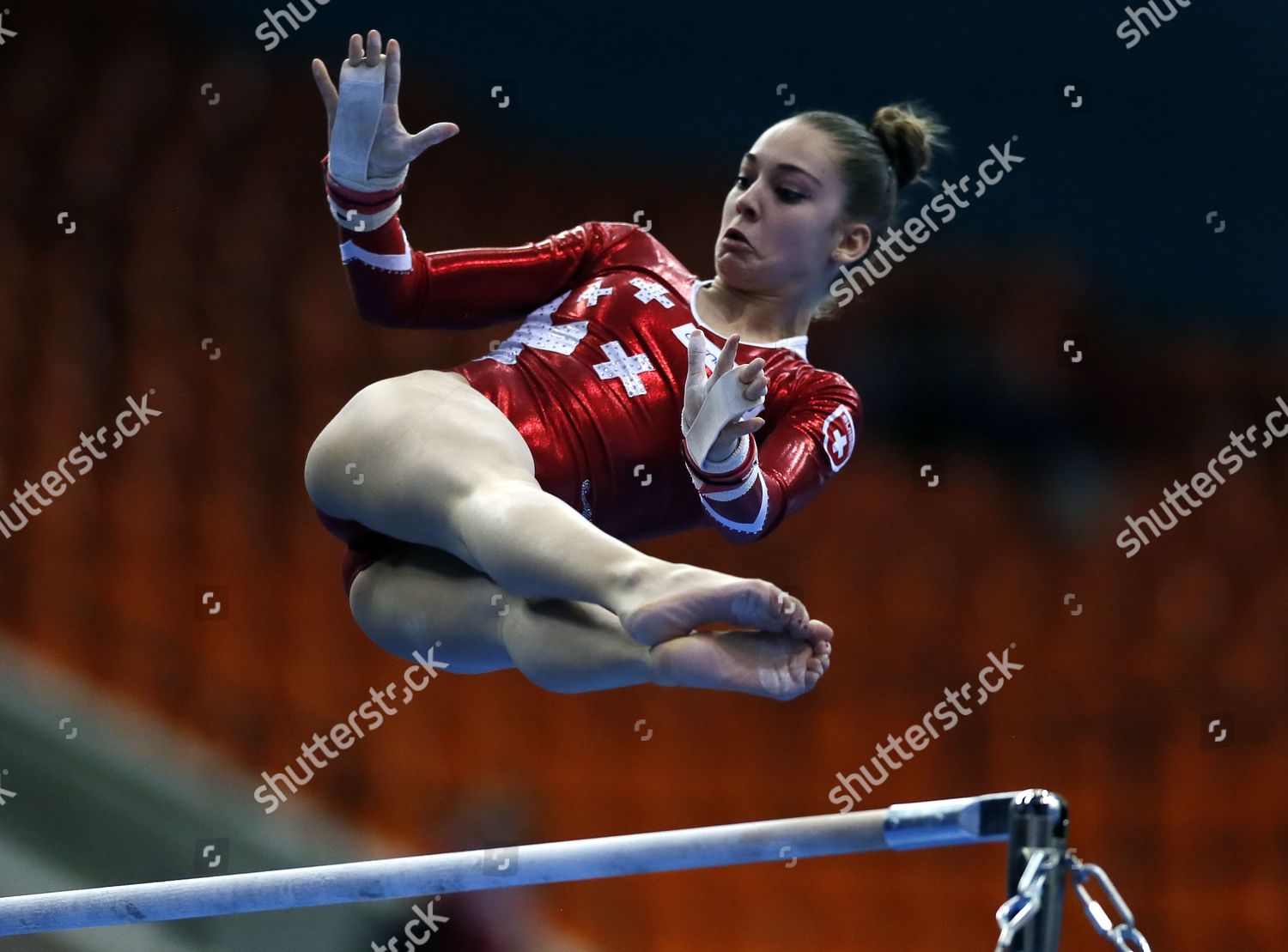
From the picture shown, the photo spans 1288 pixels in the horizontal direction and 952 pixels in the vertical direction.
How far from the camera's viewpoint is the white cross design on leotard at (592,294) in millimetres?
2750

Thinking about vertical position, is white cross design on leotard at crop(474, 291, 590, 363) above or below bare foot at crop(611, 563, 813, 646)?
above

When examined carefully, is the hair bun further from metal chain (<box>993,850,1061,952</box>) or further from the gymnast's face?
metal chain (<box>993,850,1061,952</box>)

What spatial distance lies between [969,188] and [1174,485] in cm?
177

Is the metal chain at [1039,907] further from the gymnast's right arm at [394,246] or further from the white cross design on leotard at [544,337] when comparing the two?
the gymnast's right arm at [394,246]

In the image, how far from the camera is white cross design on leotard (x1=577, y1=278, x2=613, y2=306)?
9.02 feet

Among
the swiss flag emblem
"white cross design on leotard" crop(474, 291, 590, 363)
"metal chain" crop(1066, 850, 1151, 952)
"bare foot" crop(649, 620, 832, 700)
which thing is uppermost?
"white cross design on leotard" crop(474, 291, 590, 363)

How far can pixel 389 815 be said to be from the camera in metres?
5.00

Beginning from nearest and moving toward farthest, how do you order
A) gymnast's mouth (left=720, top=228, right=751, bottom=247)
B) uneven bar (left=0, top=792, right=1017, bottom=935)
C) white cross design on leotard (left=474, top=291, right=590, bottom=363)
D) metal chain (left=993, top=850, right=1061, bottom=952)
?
metal chain (left=993, top=850, right=1061, bottom=952) < uneven bar (left=0, top=792, right=1017, bottom=935) < white cross design on leotard (left=474, top=291, right=590, bottom=363) < gymnast's mouth (left=720, top=228, right=751, bottom=247)

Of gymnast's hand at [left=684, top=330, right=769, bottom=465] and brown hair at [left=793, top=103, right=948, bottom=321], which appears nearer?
gymnast's hand at [left=684, top=330, right=769, bottom=465]

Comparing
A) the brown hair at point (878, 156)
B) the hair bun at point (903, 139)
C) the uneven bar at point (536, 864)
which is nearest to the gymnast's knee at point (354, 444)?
the uneven bar at point (536, 864)

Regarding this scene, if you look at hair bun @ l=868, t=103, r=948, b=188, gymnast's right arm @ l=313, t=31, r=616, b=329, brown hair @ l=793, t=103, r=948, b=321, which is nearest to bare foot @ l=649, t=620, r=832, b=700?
gymnast's right arm @ l=313, t=31, r=616, b=329

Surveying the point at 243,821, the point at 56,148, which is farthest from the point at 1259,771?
the point at 56,148

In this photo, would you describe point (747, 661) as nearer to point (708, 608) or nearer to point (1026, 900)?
point (708, 608)

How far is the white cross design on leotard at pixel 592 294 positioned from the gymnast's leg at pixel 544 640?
1.82ft
